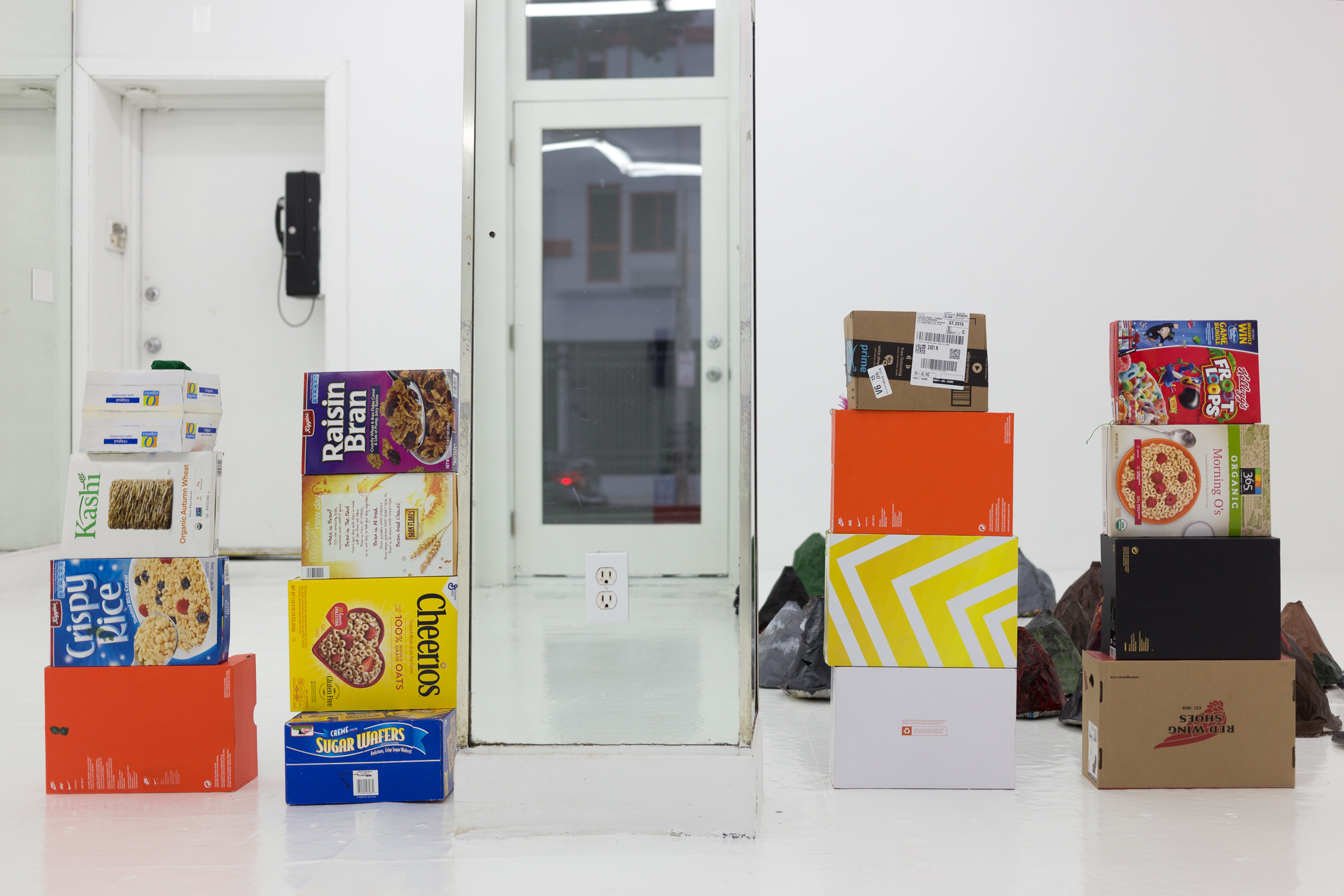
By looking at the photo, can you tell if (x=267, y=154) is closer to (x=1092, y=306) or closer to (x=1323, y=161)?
(x=1092, y=306)

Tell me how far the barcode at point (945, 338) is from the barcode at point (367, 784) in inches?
47.7

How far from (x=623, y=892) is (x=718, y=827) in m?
0.24

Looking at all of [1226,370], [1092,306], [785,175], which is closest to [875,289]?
Answer: [785,175]

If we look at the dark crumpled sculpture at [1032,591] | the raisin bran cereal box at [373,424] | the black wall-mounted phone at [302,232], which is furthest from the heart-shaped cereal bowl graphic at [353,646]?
the black wall-mounted phone at [302,232]

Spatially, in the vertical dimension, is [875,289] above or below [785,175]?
below

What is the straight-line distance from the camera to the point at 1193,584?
5.82 feet

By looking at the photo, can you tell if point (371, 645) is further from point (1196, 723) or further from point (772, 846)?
point (1196, 723)

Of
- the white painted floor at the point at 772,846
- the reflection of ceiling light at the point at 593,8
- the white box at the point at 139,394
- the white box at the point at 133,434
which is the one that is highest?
the reflection of ceiling light at the point at 593,8

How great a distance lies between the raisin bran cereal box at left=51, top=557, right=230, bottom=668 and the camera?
173 cm

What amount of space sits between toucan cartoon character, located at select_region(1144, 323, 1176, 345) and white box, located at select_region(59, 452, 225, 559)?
5.46ft

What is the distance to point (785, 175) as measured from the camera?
4.34 m

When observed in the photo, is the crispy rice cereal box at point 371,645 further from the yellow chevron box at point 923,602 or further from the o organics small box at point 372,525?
the yellow chevron box at point 923,602

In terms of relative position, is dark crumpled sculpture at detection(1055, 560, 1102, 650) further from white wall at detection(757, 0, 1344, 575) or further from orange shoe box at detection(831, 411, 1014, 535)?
white wall at detection(757, 0, 1344, 575)

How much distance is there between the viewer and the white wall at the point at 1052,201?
429 cm
